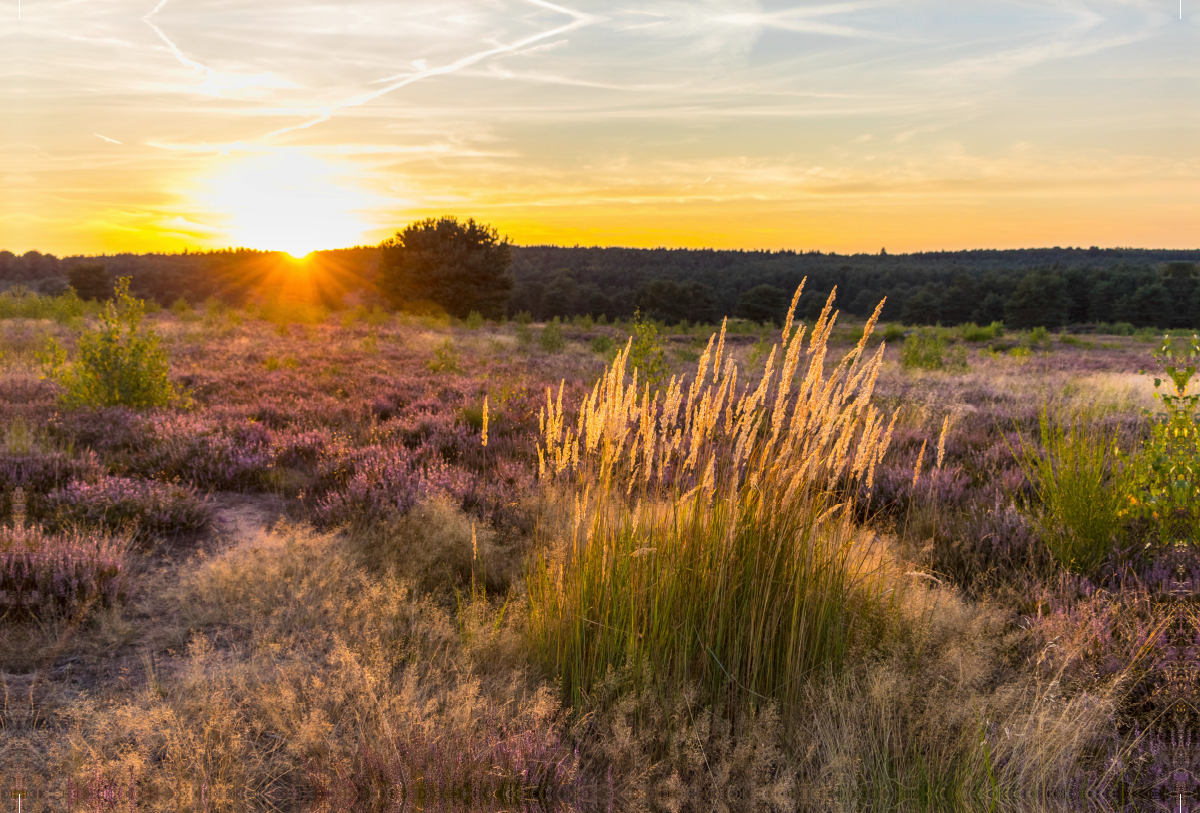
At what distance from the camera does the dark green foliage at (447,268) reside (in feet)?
144

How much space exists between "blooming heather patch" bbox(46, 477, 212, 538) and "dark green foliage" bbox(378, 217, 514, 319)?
39613mm

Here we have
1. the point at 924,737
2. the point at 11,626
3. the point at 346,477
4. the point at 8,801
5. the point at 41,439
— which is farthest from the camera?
the point at 41,439

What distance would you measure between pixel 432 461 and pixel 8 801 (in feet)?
13.3

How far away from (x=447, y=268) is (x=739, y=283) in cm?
5373

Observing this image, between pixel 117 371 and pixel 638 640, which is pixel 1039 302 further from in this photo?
pixel 638 640

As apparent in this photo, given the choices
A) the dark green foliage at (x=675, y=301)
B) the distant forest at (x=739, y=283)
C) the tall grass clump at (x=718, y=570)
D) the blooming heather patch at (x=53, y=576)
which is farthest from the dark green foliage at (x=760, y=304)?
the tall grass clump at (x=718, y=570)

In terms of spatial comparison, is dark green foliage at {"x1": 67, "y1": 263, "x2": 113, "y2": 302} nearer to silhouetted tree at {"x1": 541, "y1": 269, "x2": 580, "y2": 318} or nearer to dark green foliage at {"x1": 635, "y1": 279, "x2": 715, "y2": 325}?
silhouetted tree at {"x1": 541, "y1": 269, "x2": 580, "y2": 318}

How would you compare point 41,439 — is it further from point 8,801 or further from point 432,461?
point 8,801

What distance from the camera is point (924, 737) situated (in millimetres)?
2408

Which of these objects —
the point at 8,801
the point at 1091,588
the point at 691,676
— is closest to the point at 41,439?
the point at 8,801

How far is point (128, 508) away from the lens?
4.90 metres

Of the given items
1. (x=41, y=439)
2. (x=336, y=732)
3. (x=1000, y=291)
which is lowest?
(x=336, y=732)

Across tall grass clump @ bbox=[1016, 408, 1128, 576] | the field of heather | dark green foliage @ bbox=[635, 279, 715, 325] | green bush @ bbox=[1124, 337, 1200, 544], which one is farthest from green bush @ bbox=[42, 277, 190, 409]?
dark green foliage @ bbox=[635, 279, 715, 325]

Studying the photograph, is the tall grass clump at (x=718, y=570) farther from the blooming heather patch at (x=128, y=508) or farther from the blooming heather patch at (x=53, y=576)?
the blooming heather patch at (x=128, y=508)
